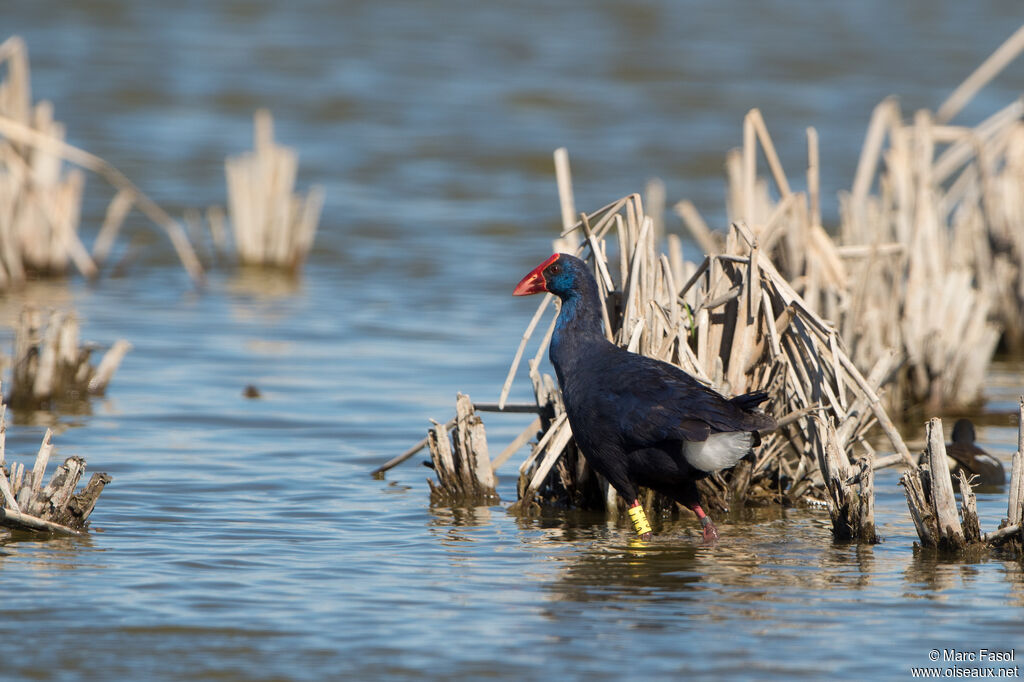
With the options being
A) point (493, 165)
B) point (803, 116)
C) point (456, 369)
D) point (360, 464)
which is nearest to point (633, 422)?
point (360, 464)

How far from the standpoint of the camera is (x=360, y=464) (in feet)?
23.2

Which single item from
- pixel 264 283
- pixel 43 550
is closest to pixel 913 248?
pixel 43 550

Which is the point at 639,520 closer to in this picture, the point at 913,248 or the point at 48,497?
the point at 48,497

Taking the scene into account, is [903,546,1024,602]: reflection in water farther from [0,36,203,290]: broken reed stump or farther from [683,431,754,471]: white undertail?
[0,36,203,290]: broken reed stump

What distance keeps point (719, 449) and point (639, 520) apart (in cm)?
55

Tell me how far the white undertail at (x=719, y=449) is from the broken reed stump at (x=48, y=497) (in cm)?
228

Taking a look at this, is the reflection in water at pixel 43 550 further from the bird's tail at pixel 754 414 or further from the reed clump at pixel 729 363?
the bird's tail at pixel 754 414

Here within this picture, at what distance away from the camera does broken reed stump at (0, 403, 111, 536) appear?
5.18 metres

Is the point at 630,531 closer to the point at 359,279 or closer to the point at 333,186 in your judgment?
the point at 359,279

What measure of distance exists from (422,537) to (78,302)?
22.4 feet

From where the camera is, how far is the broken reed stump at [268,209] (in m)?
13.0

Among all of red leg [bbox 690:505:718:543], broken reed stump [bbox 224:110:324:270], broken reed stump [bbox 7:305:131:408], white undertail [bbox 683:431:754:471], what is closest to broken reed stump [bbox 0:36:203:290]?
broken reed stump [bbox 224:110:324:270]

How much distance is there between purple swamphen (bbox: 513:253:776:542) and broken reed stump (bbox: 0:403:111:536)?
1.89 metres

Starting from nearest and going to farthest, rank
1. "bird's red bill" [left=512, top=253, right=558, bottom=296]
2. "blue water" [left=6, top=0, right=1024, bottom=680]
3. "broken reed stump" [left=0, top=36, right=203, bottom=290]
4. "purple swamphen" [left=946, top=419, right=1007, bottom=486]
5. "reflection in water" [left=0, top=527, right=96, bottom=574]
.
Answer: "blue water" [left=6, top=0, right=1024, bottom=680] < "reflection in water" [left=0, top=527, right=96, bottom=574] < "bird's red bill" [left=512, top=253, right=558, bottom=296] < "purple swamphen" [left=946, top=419, right=1007, bottom=486] < "broken reed stump" [left=0, top=36, right=203, bottom=290]
